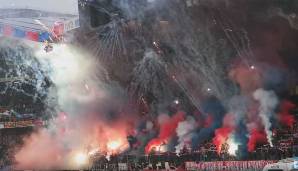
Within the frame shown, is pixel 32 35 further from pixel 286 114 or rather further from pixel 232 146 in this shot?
pixel 286 114

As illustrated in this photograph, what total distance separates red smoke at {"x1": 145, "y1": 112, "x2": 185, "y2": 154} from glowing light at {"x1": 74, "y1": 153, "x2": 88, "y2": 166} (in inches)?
212

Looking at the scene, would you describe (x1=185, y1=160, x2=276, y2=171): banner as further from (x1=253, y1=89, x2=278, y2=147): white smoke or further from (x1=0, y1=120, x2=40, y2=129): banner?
(x1=0, y1=120, x2=40, y2=129): banner

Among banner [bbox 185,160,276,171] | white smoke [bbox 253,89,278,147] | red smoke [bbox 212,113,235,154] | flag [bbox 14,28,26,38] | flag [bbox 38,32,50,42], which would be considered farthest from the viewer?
red smoke [bbox 212,113,235,154]

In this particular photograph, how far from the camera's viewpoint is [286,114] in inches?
1287

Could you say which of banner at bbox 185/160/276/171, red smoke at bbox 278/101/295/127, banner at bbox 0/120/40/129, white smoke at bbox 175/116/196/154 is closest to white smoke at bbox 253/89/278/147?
red smoke at bbox 278/101/295/127

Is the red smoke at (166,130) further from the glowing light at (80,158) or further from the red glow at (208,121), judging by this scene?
the glowing light at (80,158)

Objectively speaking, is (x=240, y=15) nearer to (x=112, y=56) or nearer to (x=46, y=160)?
(x=112, y=56)

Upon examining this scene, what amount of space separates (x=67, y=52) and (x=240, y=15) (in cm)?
1312

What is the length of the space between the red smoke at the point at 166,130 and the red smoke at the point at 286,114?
8.59 metres

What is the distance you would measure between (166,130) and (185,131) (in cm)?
212

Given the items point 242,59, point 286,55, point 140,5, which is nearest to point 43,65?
point 140,5

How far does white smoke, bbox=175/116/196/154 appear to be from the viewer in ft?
114

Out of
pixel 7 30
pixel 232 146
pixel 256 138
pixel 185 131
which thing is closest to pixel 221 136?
pixel 232 146

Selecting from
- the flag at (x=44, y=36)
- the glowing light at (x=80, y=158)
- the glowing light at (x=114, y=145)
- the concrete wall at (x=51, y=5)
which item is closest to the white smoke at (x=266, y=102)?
the glowing light at (x=114, y=145)
